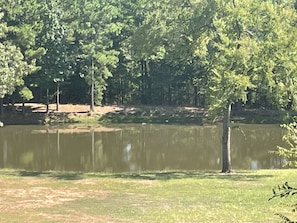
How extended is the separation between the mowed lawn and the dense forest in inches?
143

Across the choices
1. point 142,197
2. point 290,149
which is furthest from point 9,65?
point 290,149

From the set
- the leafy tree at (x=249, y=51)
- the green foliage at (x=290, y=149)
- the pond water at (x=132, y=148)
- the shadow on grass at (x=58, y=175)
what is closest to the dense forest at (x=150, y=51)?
the leafy tree at (x=249, y=51)

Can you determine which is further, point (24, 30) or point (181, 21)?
point (24, 30)

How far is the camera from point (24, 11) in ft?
166

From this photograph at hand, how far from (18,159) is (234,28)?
1474cm

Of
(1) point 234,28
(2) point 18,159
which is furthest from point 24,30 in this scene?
(1) point 234,28

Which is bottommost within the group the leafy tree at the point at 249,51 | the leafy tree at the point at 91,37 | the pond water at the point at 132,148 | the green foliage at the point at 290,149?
the pond water at the point at 132,148

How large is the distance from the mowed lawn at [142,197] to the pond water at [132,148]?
5.90 meters

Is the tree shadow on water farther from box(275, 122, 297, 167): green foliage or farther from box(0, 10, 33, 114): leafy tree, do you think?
box(275, 122, 297, 167): green foliage

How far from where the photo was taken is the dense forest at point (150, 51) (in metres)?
20.4

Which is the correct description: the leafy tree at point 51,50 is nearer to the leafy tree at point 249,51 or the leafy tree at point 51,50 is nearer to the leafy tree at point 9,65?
the leafy tree at point 9,65

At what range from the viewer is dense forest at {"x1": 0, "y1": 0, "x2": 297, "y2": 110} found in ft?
67.0

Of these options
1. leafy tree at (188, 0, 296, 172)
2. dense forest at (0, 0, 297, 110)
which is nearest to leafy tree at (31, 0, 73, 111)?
dense forest at (0, 0, 297, 110)

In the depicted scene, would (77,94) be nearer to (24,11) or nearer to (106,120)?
(106,120)
